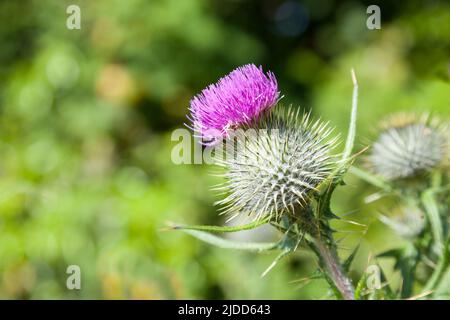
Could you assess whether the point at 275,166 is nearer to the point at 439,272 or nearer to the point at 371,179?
the point at 371,179

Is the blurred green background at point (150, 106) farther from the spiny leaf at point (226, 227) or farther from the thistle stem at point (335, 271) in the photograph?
the spiny leaf at point (226, 227)

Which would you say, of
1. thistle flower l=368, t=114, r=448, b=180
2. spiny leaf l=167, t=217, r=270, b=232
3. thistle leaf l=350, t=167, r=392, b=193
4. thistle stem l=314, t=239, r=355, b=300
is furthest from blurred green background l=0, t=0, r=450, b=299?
spiny leaf l=167, t=217, r=270, b=232

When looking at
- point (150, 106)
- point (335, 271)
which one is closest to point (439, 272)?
point (335, 271)

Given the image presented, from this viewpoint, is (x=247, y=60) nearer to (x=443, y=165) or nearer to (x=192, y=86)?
(x=192, y=86)

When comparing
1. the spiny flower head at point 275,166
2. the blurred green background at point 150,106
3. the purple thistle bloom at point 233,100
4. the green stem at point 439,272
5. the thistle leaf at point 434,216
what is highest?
the blurred green background at point 150,106

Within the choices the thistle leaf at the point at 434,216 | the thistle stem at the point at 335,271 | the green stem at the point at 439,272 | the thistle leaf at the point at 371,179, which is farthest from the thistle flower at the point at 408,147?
the thistle stem at the point at 335,271

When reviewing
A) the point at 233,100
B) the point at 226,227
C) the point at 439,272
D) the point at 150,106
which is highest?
the point at 150,106

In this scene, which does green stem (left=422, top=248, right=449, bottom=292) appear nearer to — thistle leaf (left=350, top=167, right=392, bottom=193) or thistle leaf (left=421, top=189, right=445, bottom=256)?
thistle leaf (left=421, top=189, right=445, bottom=256)
